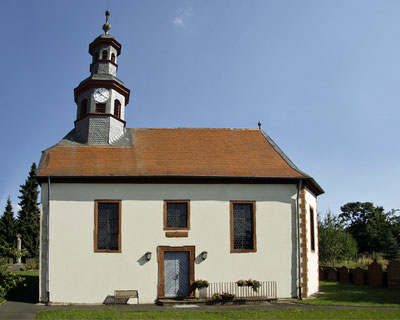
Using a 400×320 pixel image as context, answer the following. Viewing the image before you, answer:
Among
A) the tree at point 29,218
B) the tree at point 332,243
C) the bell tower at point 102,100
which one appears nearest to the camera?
the bell tower at point 102,100

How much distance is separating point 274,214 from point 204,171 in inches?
148

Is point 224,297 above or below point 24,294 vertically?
above

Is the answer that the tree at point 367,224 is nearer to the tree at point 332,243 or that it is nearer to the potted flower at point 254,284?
the tree at point 332,243

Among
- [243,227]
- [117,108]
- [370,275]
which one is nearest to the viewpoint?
[243,227]

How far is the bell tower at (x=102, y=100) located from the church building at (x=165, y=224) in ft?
3.45

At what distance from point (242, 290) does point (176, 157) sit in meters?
6.81

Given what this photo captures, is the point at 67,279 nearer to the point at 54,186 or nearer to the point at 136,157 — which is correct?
the point at 54,186

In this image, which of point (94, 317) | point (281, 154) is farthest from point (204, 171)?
point (94, 317)

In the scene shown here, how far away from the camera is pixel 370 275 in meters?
24.6

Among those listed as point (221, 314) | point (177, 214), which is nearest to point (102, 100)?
point (177, 214)

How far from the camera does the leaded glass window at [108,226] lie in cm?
1719

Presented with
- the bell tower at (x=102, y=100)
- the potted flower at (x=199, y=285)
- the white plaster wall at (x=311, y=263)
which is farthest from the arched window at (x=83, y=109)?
the white plaster wall at (x=311, y=263)

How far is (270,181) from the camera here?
60.6ft

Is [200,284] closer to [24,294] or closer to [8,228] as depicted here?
[24,294]
